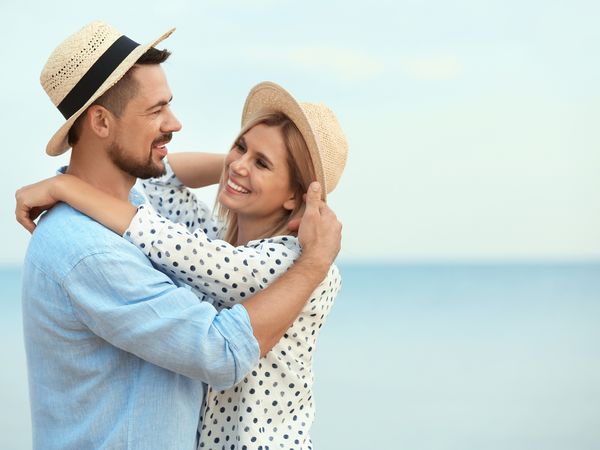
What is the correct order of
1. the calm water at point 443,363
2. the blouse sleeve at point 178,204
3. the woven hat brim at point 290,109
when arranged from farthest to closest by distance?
the calm water at point 443,363 < the blouse sleeve at point 178,204 < the woven hat brim at point 290,109

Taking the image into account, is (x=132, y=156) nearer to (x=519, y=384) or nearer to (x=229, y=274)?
(x=229, y=274)

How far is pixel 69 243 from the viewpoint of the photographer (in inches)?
89.1

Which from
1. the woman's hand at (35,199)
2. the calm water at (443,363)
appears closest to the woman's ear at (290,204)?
the woman's hand at (35,199)

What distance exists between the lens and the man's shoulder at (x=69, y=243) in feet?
7.36

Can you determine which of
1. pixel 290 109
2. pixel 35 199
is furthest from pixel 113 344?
pixel 290 109

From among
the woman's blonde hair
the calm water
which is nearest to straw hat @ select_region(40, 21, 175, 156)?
the woman's blonde hair

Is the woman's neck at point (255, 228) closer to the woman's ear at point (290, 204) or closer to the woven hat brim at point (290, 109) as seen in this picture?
the woman's ear at point (290, 204)

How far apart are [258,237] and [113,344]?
574 mm

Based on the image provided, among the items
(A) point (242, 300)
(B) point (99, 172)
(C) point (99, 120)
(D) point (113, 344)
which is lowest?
(D) point (113, 344)

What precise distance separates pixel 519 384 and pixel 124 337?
892 centimetres

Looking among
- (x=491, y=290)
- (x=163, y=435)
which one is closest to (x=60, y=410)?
(x=163, y=435)

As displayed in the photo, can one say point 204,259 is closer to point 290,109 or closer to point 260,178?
point 260,178

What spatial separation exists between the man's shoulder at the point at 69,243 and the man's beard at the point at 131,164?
18 centimetres

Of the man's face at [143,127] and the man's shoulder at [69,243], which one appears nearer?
the man's shoulder at [69,243]
